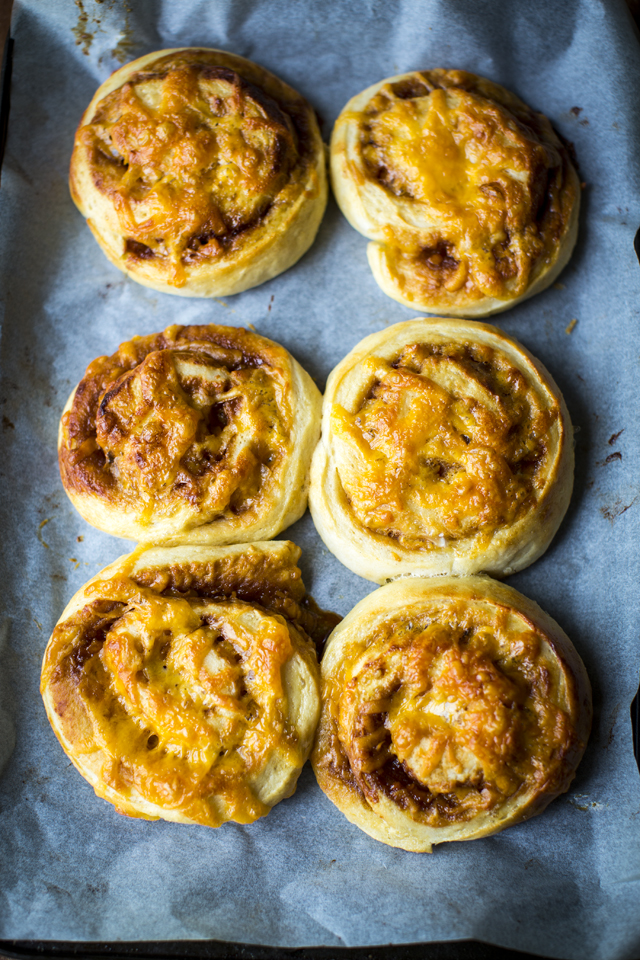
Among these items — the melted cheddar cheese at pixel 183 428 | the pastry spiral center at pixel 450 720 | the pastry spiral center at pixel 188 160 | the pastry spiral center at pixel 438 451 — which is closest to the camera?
the pastry spiral center at pixel 450 720

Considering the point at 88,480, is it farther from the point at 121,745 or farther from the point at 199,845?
the point at 199,845

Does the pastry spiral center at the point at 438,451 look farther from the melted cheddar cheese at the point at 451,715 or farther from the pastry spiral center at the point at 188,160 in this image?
the pastry spiral center at the point at 188,160

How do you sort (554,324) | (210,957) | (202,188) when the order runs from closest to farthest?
(210,957), (202,188), (554,324)

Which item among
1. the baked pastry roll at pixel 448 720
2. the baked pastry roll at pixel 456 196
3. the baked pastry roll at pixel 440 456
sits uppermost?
the baked pastry roll at pixel 456 196

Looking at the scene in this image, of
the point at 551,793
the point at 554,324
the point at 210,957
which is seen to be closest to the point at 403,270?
the point at 554,324

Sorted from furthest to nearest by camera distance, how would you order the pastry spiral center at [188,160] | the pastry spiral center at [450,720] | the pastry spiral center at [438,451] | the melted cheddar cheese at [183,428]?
the pastry spiral center at [188,160] < the melted cheddar cheese at [183,428] < the pastry spiral center at [438,451] < the pastry spiral center at [450,720]

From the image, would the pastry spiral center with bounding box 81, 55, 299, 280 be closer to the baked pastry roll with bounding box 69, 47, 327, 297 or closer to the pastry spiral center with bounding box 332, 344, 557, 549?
the baked pastry roll with bounding box 69, 47, 327, 297

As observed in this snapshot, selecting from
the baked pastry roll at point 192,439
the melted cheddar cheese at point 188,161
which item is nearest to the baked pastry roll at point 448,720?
the baked pastry roll at point 192,439
